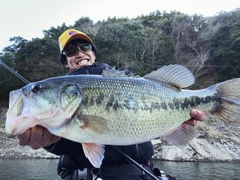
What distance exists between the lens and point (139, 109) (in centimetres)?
260

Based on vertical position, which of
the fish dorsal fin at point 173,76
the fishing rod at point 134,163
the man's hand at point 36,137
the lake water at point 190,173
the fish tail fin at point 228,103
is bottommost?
the lake water at point 190,173

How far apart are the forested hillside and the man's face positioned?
28.0 metres

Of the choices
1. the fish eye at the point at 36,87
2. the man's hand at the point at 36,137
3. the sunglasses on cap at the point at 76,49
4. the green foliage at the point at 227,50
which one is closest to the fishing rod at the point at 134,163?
the man's hand at the point at 36,137

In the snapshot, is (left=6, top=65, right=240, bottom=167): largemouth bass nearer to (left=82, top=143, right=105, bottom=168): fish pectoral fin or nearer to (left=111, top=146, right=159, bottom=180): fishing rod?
(left=82, top=143, right=105, bottom=168): fish pectoral fin

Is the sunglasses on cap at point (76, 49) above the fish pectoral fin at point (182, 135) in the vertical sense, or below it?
above

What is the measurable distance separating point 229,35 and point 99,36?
54.2 feet

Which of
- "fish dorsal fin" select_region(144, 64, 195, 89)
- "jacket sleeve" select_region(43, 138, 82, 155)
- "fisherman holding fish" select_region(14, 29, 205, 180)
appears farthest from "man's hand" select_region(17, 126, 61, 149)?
"fish dorsal fin" select_region(144, 64, 195, 89)

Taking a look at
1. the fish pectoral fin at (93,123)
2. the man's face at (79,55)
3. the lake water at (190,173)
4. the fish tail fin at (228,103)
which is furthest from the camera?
the lake water at (190,173)

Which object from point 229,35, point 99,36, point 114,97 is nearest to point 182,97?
point 114,97

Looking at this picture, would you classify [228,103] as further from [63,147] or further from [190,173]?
[190,173]

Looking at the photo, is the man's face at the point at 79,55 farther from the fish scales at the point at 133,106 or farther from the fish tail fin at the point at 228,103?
the fish tail fin at the point at 228,103

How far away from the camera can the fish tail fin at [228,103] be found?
2.83 m

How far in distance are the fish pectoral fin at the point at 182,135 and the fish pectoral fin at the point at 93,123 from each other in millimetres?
800

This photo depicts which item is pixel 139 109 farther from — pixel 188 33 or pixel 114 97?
pixel 188 33
